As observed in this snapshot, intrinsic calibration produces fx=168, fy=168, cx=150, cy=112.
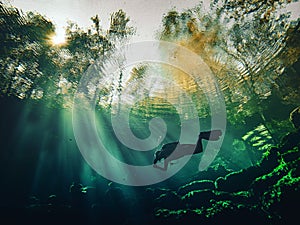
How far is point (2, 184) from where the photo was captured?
1388cm

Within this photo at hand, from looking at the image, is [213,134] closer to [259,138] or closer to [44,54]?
[44,54]

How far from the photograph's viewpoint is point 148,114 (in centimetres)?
2105

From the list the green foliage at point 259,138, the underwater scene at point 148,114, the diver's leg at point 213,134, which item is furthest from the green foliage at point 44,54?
the green foliage at point 259,138

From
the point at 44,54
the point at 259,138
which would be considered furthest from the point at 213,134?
the point at 259,138

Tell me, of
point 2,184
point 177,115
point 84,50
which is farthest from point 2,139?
point 177,115

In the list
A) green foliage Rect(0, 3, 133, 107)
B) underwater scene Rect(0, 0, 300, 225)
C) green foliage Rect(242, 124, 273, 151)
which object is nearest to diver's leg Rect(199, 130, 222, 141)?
underwater scene Rect(0, 0, 300, 225)

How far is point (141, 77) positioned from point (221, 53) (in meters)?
6.55

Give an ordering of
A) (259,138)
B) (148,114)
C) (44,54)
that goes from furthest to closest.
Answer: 1. (259,138)
2. (148,114)
3. (44,54)

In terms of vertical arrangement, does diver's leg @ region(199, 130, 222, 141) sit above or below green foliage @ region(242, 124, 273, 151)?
below

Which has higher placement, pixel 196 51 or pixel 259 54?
pixel 196 51

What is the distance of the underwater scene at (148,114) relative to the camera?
22.3 ft

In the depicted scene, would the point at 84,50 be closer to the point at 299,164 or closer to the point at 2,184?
the point at 2,184

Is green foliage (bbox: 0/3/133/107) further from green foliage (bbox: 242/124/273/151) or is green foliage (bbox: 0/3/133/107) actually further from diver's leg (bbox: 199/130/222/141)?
green foliage (bbox: 242/124/273/151)

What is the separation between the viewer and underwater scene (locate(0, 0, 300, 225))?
6.79 metres
